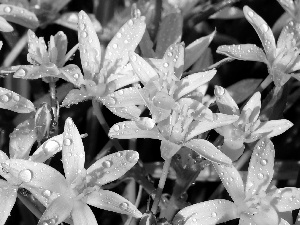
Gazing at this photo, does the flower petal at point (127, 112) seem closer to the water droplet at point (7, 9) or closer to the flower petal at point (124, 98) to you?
the flower petal at point (124, 98)

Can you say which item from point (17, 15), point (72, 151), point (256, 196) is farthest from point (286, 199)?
point (17, 15)

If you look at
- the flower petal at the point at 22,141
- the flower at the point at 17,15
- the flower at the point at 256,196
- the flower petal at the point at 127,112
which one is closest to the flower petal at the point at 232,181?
the flower at the point at 256,196

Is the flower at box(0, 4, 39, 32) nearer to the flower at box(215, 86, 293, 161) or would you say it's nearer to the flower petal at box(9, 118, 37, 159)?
the flower petal at box(9, 118, 37, 159)

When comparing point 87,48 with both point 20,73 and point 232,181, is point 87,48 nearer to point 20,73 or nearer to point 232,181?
point 20,73

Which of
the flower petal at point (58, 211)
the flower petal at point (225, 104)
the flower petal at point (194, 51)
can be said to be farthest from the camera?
the flower petal at point (194, 51)

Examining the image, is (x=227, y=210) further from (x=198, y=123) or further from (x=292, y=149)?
(x=292, y=149)

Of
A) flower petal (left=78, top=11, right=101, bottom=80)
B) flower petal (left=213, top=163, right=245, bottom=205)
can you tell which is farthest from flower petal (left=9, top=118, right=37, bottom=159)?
flower petal (left=213, top=163, right=245, bottom=205)
